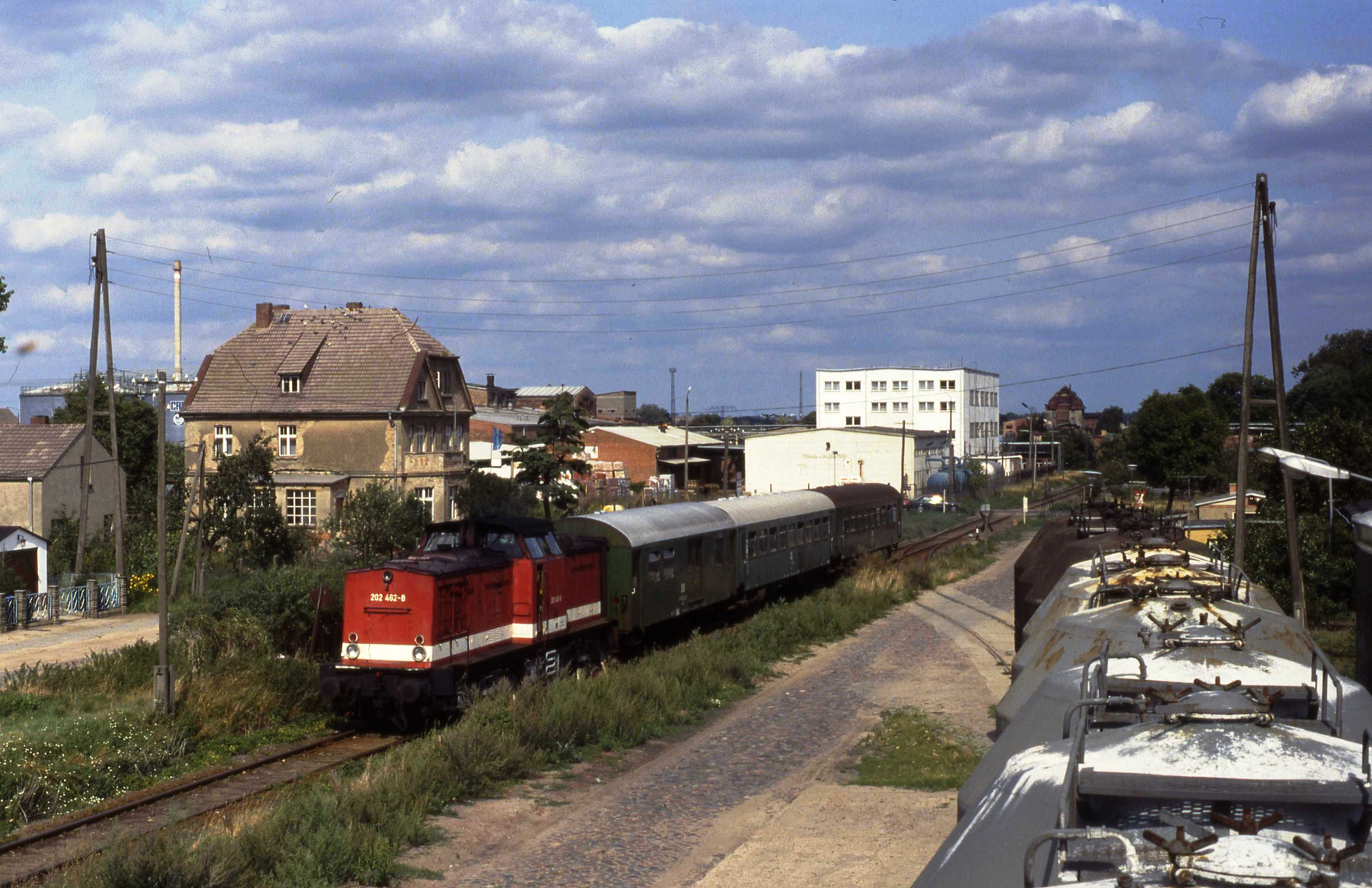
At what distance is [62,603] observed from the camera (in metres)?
32.0

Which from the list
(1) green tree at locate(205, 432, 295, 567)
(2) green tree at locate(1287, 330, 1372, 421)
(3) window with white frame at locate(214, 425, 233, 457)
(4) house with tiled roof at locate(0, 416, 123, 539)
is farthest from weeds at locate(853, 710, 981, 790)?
(2) green tree at locate(1287, 330, 1372, 421)

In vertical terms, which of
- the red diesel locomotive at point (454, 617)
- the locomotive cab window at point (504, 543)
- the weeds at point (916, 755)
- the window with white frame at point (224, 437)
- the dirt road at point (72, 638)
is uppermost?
the window with white frame at point (224, 437)

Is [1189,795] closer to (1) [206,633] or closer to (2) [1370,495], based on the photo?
(1) [206,633]

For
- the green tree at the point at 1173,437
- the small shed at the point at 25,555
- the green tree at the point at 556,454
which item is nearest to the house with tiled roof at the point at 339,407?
the green tree at the point at 556,454

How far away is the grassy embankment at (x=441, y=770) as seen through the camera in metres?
10.3

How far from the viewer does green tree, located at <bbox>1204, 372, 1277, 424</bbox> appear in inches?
3529

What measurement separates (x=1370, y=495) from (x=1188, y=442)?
142ft

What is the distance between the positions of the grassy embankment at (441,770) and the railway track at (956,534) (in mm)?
19546

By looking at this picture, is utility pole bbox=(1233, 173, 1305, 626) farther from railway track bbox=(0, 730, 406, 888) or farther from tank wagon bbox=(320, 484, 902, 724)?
railway track bbox=(0, 730, 406, 888)

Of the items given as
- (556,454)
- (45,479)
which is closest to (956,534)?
(556,454)

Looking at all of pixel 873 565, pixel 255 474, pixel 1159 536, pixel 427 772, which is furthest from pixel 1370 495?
pixel 255 474

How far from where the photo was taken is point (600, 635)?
856 inches

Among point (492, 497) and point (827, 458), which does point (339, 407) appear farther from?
point (827, 458)

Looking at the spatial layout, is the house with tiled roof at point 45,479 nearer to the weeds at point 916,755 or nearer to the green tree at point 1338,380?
the weeds at point 916,755
